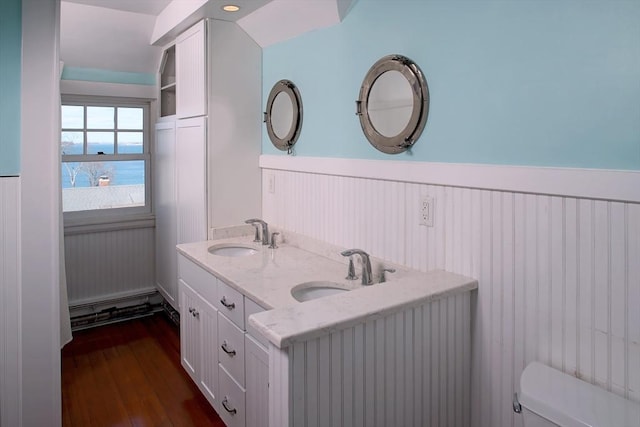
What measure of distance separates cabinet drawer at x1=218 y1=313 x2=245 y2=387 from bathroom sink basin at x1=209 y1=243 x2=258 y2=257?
0.59 metres

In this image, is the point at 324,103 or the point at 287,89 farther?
the point at 287,89

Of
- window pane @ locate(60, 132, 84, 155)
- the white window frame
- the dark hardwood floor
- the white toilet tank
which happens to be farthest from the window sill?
the white toilet tank

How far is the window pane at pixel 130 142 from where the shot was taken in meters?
3.93

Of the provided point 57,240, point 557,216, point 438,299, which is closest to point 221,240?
point 57,240

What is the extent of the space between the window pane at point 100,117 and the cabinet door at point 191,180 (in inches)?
37.1

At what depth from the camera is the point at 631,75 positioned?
49.4 inches

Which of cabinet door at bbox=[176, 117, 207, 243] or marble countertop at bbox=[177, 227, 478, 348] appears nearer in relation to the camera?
marble countertop at bbox=[177, 227, 478, 348]

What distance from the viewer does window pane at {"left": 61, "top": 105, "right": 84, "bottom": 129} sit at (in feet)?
12.1

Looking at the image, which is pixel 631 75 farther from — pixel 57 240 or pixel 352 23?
pixel 57 240

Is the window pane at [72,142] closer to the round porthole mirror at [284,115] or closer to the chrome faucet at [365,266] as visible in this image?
the round porthole mirror at [284,115]

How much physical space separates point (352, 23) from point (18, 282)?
5.88ft

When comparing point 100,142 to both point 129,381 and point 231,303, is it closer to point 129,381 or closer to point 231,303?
point 129,381

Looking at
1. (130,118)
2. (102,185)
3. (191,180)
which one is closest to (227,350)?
(191,180)

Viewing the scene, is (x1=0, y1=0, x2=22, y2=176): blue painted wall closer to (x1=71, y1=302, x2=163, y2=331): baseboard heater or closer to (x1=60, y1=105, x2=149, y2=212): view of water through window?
(x1=60, y1=105, x2=149, y2=212): view of water through window
